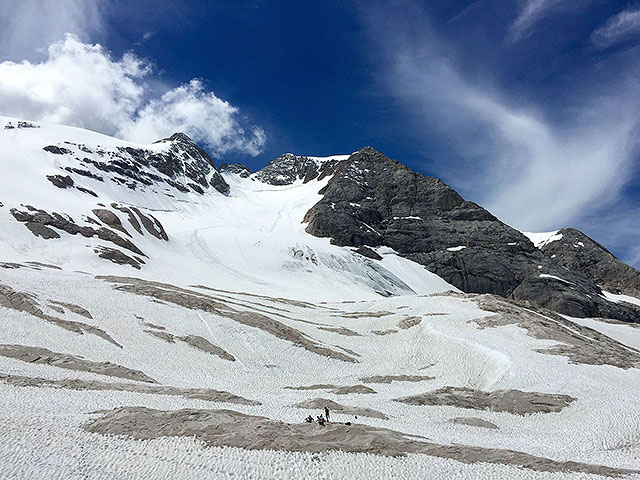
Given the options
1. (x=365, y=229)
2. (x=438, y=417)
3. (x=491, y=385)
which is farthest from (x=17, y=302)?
(x=365, y=229)

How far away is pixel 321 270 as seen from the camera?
119500 mm

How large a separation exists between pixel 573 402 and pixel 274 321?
32200mm

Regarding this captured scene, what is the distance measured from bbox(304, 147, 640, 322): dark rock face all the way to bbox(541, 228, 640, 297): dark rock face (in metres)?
27.1

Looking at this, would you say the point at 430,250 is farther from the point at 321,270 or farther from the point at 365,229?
the point at 321,270

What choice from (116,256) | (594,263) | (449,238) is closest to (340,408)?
(116,256)

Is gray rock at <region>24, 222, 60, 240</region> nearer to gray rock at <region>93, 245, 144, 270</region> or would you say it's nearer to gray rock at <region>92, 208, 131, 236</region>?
gray rock at <region>93, 245, 144, 270</region>

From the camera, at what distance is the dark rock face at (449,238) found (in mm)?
137625

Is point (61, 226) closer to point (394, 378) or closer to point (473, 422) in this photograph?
point (394, 378)

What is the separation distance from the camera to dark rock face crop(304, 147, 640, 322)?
452ft

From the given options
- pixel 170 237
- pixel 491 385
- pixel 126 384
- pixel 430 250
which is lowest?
pixel 126 384

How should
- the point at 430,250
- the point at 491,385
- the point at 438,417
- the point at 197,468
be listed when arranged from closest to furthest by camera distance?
1. the point at 197,468
2. the point at 438,417
3. the point at 491,385
4. the point at 430,250

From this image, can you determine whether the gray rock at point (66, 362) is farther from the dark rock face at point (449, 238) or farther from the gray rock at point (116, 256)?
the dark rock face at point (449, 238)

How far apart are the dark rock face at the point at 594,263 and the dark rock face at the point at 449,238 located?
27065 millimetres

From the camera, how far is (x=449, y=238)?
550ft
